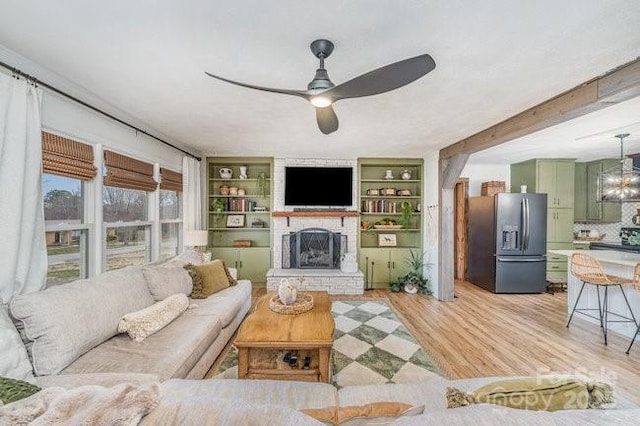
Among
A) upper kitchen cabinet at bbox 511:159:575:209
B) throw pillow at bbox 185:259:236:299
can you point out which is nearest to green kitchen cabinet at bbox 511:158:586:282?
upper kitchen cabinet at bbox 511:159:575:209

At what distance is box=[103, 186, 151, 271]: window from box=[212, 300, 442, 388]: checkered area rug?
157 cm

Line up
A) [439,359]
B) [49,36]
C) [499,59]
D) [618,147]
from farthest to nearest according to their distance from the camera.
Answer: [618,147] → [439,359] → [499,59] → [49,36]

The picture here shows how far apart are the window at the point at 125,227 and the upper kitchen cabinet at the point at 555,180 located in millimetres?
6264

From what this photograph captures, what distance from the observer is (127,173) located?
3.03m

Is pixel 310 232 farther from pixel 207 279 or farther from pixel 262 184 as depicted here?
pixel 207 279

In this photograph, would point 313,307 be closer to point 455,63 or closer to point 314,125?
point 314,125

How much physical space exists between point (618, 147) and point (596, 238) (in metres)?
1.85

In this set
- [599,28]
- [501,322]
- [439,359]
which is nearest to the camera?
[599,28]

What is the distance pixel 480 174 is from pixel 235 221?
4918 millimetres

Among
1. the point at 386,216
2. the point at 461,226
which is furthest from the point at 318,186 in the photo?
the point at 461,226

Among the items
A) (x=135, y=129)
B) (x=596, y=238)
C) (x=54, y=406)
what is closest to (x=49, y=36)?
(x=135, y=129)

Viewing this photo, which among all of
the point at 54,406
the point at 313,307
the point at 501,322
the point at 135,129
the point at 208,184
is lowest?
the point at 501,322

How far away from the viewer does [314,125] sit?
332 cm

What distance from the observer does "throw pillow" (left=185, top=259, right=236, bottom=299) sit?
312 cm
